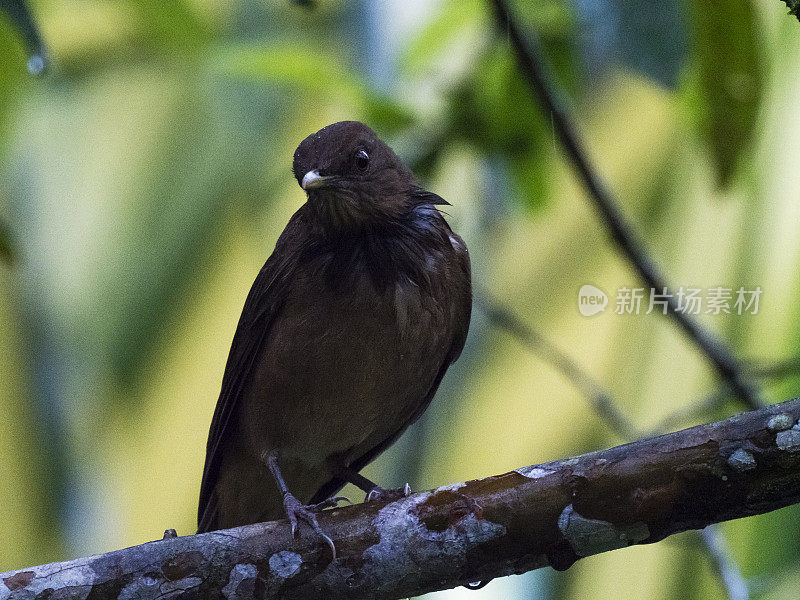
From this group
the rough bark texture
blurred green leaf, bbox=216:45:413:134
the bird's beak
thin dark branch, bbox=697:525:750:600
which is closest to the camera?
the rough bark texture

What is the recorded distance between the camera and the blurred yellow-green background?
325 centimetres

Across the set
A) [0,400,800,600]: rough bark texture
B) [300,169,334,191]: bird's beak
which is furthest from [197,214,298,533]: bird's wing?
[0,400,800,600]: rough bark texture

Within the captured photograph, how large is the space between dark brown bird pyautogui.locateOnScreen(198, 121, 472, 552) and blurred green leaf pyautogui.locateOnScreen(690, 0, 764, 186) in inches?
33.7

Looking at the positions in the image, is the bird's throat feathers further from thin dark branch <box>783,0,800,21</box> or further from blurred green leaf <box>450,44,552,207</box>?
thin dark branch <box>783,0,800,21</box>

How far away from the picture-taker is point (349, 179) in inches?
105

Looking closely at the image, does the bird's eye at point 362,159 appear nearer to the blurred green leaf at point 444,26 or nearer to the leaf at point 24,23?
the blurred green leaf at point 444,26

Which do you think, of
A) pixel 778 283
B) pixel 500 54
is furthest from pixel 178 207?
pixel 778 283

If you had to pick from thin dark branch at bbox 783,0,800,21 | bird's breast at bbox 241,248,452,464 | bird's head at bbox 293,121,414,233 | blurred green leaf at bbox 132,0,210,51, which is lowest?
bird's breast at bbox 241,248,452,464

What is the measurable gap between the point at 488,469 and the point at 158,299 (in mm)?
2346

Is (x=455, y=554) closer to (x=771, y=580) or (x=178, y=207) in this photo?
(x=771, y=580)

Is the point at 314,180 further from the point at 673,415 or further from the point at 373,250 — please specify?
the point at 673,415

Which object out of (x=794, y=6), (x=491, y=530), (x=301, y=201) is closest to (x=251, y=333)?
(x=491, y=530)

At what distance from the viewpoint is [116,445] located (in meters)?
5.82

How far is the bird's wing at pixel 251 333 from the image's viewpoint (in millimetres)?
2840
